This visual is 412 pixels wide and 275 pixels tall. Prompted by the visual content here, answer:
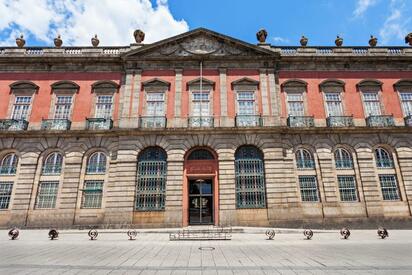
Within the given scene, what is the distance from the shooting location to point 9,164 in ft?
57.5

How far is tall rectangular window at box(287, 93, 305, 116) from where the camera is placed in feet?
62.4

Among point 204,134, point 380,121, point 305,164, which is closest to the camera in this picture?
point 204,134

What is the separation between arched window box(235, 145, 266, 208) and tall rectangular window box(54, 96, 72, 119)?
534 inches

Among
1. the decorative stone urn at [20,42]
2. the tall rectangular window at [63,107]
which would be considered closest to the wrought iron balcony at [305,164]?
the tall rectangular window at [63,107]

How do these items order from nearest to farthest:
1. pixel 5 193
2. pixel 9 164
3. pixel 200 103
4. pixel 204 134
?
pixel 5 193, pixel 9 164, pixel 204 134, pixel 200 103

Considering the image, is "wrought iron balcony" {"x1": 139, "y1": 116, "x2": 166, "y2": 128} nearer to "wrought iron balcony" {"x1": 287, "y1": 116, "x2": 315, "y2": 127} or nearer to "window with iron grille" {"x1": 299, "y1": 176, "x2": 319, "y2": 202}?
"wrought iron balcony" {"x1": 287, "y1": 116, "x2": 315, "y2": 127}

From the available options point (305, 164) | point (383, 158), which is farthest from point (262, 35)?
point (383, 158)

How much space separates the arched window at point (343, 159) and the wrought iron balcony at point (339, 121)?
191 centimetres

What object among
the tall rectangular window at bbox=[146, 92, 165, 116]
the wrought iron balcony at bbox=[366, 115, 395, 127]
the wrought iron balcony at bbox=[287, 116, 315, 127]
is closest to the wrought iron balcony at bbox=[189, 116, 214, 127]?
the tall rectangular window at bbox=[146, 92, 165, 116]

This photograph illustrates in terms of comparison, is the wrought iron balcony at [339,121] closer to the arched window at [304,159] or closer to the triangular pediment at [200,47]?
the arched window at [304,159]

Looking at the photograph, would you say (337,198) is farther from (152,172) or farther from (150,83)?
(150,83)

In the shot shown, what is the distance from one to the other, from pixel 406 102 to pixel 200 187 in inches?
701

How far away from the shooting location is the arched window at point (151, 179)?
16625 millimetres

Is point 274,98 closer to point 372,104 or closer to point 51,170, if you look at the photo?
point 372,104
